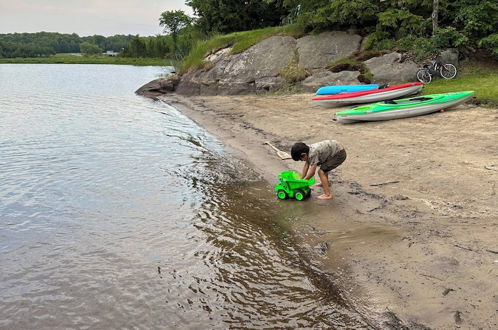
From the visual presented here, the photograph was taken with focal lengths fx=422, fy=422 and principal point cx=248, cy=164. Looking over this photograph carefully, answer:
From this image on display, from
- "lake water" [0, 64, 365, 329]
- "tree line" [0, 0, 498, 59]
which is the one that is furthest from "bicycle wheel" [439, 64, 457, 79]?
"lake water" [0, 64, 365, 329]

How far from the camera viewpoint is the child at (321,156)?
812 cm

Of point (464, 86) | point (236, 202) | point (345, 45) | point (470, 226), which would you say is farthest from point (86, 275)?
point (345, 45)

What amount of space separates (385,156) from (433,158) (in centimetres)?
118

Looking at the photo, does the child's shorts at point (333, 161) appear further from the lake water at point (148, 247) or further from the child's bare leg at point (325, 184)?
the lake water at point (148, 247)

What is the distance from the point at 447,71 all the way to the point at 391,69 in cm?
263

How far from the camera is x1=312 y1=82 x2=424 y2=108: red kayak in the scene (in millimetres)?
17266

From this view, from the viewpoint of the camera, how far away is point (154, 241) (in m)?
7.35

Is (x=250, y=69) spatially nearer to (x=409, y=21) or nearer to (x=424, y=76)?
(x=409, y=21)

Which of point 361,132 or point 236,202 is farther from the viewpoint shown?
point 361,132

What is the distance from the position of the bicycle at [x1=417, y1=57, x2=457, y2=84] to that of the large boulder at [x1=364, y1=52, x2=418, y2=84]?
1.74 feet

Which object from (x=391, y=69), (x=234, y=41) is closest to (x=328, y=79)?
(x=391, y=69)

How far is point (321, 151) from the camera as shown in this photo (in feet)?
27.5

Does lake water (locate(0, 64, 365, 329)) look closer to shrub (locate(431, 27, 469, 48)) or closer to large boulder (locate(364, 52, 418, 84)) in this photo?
large boulder (locate(364, 52, 418, 84))

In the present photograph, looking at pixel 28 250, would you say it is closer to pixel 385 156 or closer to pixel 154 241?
pixel 154 241
